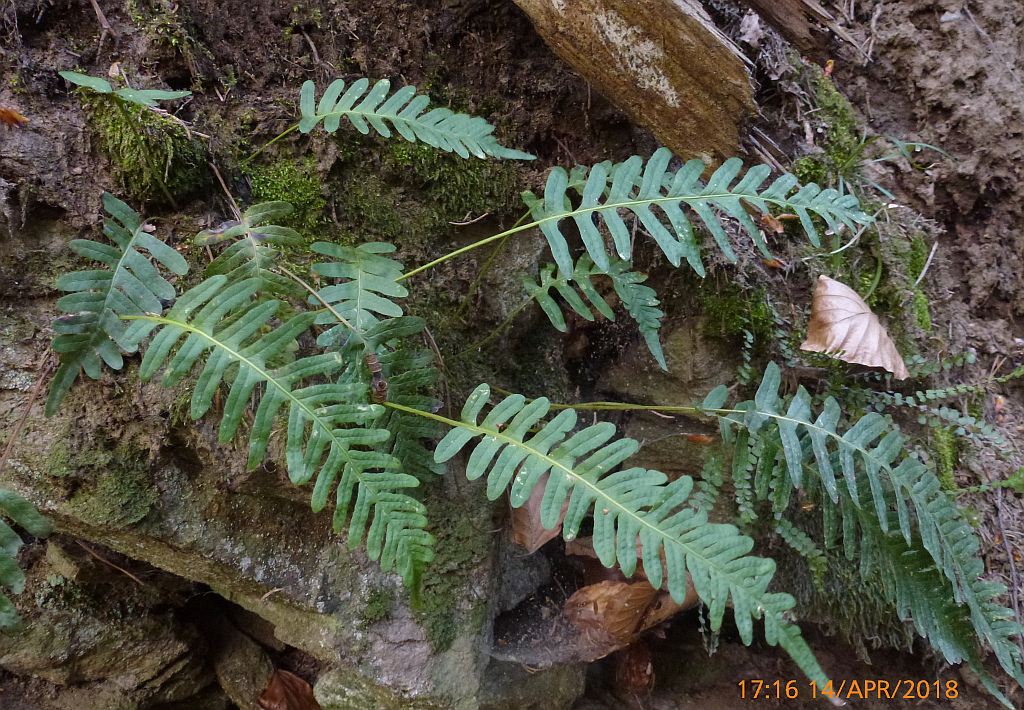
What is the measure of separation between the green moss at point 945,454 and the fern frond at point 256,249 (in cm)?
Result: 238

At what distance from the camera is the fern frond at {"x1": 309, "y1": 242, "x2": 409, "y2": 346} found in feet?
5.34

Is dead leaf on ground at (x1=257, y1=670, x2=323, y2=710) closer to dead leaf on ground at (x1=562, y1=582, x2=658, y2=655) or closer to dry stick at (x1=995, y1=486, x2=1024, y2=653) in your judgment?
dead leaf on ground at (x1=562, y1=582, x2=658, y2=655)

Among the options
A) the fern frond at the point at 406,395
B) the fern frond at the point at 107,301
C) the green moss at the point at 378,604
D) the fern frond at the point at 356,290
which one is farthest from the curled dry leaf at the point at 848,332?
the fern frond at the point at 107,301

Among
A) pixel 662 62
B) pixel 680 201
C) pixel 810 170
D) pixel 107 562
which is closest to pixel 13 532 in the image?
pixel 107 562

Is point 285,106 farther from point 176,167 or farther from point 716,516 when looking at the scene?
point 716,516

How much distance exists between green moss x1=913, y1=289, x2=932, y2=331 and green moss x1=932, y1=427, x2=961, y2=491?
0.41 meters

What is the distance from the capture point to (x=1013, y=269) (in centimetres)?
243

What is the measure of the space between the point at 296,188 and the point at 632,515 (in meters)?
1.59

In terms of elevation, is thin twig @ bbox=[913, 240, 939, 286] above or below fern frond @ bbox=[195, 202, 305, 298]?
above

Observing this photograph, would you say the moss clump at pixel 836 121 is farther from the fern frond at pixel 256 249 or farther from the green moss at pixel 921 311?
the fern frond at pixel 256 249

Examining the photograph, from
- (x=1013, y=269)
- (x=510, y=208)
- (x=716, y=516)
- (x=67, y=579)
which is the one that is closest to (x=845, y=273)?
(x=1013, y=269)

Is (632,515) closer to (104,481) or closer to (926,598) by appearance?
(926,598)

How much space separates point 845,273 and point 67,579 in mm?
3370

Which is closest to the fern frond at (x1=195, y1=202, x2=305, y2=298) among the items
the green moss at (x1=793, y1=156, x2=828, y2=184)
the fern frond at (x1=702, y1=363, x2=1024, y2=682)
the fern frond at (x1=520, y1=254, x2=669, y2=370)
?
the fern frond at (x1=520, y1=254, x2=669, y2=370)
